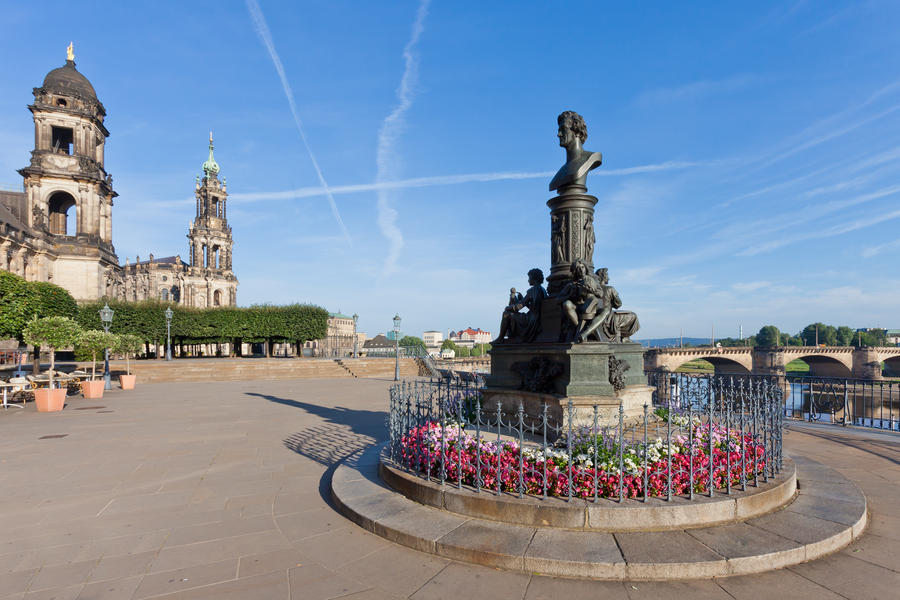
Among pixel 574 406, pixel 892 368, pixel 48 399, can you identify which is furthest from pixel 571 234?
pixel 892 368

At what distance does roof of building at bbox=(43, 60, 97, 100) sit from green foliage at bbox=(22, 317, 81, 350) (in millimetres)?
43473

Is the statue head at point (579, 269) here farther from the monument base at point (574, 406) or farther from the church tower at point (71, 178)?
the church tower at point (71, 178)

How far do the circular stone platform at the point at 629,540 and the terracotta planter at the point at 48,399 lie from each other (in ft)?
45.2

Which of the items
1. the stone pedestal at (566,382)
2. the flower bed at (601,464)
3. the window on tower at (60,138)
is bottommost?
the flower bed at (601,464)

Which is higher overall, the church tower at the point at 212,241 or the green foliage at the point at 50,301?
the church tower at the point at 212,241

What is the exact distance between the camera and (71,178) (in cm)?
4469

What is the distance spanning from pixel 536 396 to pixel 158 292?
303ft

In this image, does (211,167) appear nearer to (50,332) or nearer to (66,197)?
(66,197)

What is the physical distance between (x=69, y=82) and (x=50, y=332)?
45.8m

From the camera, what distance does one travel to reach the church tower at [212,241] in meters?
77.8

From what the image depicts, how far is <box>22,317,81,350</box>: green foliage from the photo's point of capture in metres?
16.0

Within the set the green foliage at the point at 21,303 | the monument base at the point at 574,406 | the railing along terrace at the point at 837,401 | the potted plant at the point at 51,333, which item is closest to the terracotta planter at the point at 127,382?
the green foliage at the point at 21,303

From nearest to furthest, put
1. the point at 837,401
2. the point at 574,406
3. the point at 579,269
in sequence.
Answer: the point at 574,406
the point at 579,269
the point at 837,401

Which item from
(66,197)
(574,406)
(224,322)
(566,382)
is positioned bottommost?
(574,406)
